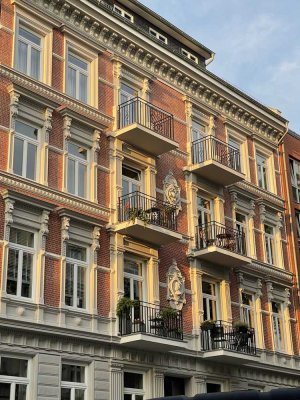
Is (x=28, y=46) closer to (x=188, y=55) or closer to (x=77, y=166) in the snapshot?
(x=77, y=166)

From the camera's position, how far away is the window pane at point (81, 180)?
21.2m

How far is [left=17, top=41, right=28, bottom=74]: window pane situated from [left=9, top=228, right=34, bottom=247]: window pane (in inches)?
219

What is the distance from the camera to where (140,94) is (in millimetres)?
24953

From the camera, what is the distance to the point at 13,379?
17.3m

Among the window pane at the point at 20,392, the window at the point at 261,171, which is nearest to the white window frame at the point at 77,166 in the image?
the window pane at the point at 20,392

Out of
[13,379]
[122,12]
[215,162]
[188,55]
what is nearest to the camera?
[13,379]

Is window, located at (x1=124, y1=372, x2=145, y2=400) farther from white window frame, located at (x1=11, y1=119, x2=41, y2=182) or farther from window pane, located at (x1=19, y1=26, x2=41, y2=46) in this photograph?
window pane, located at (x1=19, y1=26, x2=41, y2=46)

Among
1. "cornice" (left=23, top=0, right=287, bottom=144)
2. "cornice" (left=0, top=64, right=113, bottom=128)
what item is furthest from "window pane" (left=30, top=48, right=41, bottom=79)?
"cornice" (left=23, top=0, right=287, bottom=144)

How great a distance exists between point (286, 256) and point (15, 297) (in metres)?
15.7

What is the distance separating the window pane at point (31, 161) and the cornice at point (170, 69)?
5.14m

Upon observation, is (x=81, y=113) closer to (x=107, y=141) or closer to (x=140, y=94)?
(x=107, y=141)

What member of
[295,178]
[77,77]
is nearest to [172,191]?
[77,77]

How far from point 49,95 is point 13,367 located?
8.90 metres

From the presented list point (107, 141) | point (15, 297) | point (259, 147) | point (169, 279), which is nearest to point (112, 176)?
point (107, 141)
